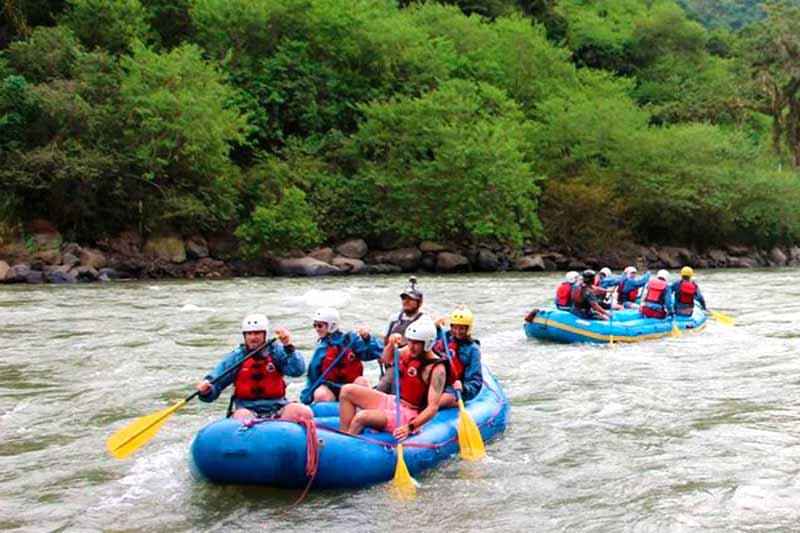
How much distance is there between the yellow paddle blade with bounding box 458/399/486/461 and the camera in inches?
Answer: 264

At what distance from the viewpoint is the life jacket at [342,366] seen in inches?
286

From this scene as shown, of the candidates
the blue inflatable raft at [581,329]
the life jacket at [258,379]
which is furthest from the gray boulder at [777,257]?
the life jacket at [258,379]

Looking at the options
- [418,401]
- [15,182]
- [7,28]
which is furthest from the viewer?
[7,28]

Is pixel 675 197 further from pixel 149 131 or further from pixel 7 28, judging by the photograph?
pixel 7 28

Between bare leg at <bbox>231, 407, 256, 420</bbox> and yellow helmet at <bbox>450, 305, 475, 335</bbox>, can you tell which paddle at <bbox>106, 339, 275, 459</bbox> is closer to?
bare leg at <bbox>231, 407, 256, 420</bbox>

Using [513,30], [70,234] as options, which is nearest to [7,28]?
[70,234]

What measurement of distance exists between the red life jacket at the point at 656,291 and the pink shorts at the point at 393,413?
7.91 meters

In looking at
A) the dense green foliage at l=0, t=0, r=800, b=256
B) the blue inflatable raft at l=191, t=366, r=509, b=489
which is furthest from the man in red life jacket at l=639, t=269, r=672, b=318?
the dense green foliage at l=0, t=0, r=800, b=256

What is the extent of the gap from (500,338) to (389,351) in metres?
6.51

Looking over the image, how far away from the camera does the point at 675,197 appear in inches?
1277

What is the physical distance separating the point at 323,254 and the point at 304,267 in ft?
4.81

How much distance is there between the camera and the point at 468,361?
7566 millimetres

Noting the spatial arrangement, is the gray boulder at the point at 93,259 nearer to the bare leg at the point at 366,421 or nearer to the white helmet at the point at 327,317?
the white helmet at the point at 327,317

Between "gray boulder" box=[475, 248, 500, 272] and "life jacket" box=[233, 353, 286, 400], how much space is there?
22269 mm
